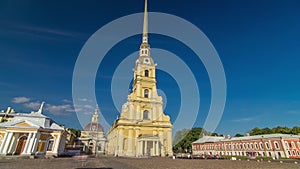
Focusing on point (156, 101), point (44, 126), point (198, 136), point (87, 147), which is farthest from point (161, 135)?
point (87, 147)

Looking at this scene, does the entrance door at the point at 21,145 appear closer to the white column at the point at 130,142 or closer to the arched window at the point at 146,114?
the white column at the point at 130,142

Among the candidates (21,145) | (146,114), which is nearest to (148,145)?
(146,114)

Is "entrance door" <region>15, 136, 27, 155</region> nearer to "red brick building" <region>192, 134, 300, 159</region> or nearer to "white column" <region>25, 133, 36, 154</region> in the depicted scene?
"white column" <region>25, 133, 36, 154</region>

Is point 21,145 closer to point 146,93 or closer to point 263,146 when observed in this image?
point 146,93

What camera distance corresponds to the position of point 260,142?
120ft

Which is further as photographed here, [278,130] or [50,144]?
[278,130]

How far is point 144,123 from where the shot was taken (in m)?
34.6

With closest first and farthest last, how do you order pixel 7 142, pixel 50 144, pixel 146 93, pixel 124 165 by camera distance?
pixel 124 165, pixel 7 142, pixel 50 144, pixel 146 93

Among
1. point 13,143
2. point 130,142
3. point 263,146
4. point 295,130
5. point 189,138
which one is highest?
point 295,130

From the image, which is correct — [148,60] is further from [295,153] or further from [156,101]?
[295,153]

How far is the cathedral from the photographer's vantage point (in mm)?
31969

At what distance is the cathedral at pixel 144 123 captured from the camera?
31969mm

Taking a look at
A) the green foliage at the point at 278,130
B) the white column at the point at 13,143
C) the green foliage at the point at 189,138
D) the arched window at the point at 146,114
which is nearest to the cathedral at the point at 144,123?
the arched window at the point at 146,114

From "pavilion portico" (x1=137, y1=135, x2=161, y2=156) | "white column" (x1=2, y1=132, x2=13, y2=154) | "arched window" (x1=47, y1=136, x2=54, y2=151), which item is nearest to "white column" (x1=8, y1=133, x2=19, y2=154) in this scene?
"white column" (x1=2, y1=132, x2=13, y2=154)
